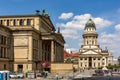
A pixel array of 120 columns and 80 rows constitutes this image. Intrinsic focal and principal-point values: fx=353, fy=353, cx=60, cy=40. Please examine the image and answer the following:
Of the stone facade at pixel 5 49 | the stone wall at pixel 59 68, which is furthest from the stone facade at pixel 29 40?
the stone wall at pixel 59 68

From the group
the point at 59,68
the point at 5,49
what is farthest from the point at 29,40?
the point at 59,68

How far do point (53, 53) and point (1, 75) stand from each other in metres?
69.2

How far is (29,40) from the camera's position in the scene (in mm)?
94125

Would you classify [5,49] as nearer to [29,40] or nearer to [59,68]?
[29,40]

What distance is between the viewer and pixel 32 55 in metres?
95.2

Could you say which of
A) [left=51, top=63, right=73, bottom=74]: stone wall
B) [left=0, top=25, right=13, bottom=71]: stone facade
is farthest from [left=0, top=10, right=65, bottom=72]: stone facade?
[left=51, top=63, right=73, bottom=74]: stone wall

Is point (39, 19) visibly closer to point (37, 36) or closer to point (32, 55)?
point (37, 36)

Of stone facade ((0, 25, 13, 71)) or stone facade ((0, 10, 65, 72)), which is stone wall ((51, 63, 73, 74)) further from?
stone facade ((0, 25, 13, 71))

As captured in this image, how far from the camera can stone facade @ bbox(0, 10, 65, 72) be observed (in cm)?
9462

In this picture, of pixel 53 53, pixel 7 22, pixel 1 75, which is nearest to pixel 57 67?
pixel 53 53

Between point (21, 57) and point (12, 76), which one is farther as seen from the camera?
point (21, 57)

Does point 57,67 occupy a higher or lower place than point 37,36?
lower

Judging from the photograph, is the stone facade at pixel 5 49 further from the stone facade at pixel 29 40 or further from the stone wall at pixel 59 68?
the stone wall at pixel 59 68

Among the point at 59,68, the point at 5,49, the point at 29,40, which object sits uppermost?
the point at 29,40
